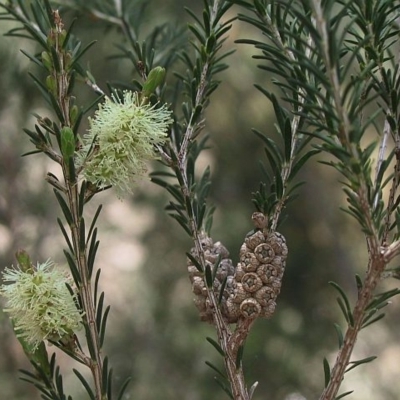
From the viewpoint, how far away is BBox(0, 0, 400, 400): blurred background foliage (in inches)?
29.5

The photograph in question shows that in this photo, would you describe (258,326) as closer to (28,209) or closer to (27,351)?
(28,209)

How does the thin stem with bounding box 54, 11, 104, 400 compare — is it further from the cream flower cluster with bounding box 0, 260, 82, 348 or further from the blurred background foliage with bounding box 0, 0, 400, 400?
the blurred background foliage with bounding box 0, 0, 400, 400

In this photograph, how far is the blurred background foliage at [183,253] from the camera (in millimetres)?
750

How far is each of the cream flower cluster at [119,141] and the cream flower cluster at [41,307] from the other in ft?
0.16

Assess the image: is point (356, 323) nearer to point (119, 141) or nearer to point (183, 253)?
point (119, 141)

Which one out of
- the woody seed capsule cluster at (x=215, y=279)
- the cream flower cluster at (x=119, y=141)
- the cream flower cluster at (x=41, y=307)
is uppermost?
the cream flower cluster at (x=119, y=141)

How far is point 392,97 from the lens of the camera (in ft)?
0.93

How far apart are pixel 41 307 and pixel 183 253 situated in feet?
2.18

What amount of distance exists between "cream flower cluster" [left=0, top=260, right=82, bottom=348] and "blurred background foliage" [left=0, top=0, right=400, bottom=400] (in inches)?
15.9

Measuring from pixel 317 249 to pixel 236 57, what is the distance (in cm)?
32

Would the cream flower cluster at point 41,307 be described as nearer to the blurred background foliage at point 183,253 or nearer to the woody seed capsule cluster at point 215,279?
the woody seed capsule cluster at point 215,279

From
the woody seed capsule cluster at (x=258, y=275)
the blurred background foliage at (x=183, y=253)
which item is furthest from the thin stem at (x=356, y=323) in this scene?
the blurred background foliage at (x=183, y=253)

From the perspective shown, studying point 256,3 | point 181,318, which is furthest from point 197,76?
point 181,318

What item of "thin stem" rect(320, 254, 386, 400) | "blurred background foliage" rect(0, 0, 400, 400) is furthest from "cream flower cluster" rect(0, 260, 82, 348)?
"blurred background foliage" rect(0, 0, 400, 400)
